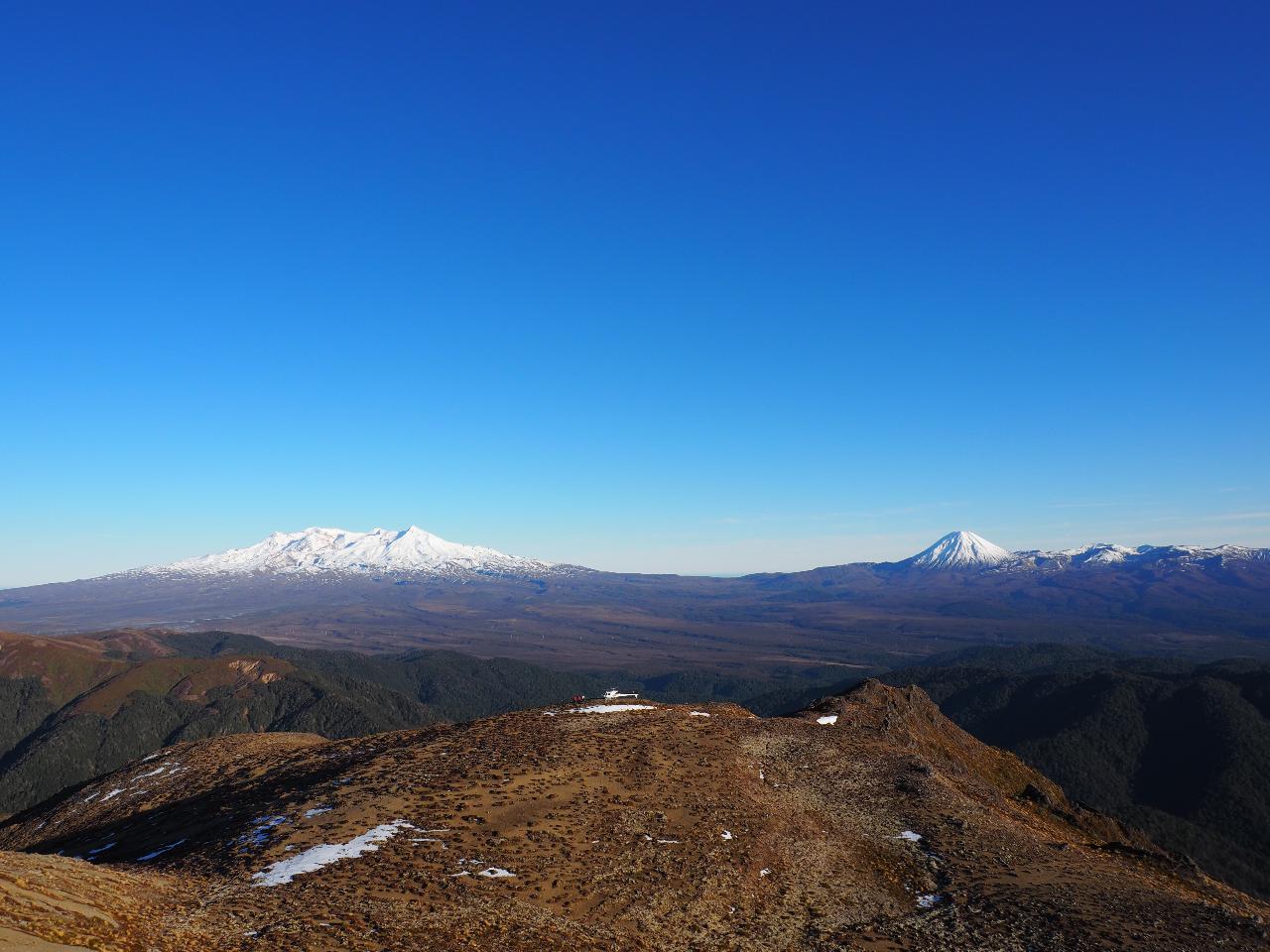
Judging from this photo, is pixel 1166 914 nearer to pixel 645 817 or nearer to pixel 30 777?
pixel 645 817

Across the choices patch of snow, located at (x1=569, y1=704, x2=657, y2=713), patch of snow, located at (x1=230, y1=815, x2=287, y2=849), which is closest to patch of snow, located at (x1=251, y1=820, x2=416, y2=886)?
patch of snow, located at (x1=230, y1=815, x2=287, y2=849)

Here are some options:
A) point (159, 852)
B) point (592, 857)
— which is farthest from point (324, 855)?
point (592, 857)

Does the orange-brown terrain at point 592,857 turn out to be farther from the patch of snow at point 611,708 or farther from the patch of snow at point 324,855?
the patch of snow at point 611,708

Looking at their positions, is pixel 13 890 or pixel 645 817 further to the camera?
pixel 645 817

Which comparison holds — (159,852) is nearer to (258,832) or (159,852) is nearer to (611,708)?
(258,832)

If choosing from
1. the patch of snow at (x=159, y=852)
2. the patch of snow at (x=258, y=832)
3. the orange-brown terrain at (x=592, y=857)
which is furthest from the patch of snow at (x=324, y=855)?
the patch of snow at (x=159, y=852)

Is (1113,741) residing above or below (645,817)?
below

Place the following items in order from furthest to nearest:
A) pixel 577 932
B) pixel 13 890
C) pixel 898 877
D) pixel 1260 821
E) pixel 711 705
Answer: pixel 1260 821 < pixel 711 705 < pixel 898 877 < pixel 577 932 < pixel 13 890

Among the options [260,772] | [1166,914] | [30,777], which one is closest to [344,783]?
[260,772]

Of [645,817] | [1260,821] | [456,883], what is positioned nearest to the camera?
[456,883]
